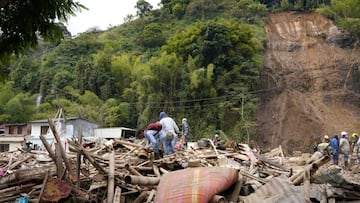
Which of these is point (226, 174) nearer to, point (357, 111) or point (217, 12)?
point (357, 111)

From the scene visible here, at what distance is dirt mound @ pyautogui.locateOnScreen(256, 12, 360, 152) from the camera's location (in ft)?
137

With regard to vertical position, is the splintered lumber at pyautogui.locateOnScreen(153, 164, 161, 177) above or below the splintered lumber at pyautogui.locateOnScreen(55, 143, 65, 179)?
below

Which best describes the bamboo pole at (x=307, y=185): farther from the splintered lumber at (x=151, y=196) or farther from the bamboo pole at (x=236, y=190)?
the splintered lumber at (x=151, y=196)

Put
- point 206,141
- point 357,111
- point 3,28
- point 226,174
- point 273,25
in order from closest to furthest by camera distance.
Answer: point 3,28, point 226,174, point 206,141, point 357,111, point 273,25

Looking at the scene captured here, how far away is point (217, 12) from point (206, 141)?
154 ft

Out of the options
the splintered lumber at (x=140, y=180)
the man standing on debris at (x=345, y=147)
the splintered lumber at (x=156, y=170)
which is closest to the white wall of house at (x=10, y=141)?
the man standing on debris at (x=345, y=147)

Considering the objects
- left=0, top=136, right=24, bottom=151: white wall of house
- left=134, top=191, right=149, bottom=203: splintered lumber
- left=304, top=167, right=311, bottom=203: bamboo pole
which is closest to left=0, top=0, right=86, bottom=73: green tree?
left=134, top=191, right=149, bottom=203: splintered lumber

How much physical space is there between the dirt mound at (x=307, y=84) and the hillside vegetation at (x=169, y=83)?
1.73 m

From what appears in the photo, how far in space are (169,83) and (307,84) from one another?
669 inches

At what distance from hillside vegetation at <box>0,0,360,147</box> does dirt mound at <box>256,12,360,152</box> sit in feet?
5.67

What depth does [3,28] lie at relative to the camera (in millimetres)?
6523

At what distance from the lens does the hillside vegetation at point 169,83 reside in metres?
39.4

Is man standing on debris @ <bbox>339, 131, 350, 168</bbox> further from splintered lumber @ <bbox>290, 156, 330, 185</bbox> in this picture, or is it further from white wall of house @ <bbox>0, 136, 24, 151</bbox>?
Answer: white wall of house @ <bbox>0, 136, 24, 151</bbox>

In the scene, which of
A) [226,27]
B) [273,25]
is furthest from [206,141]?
[273,25]
